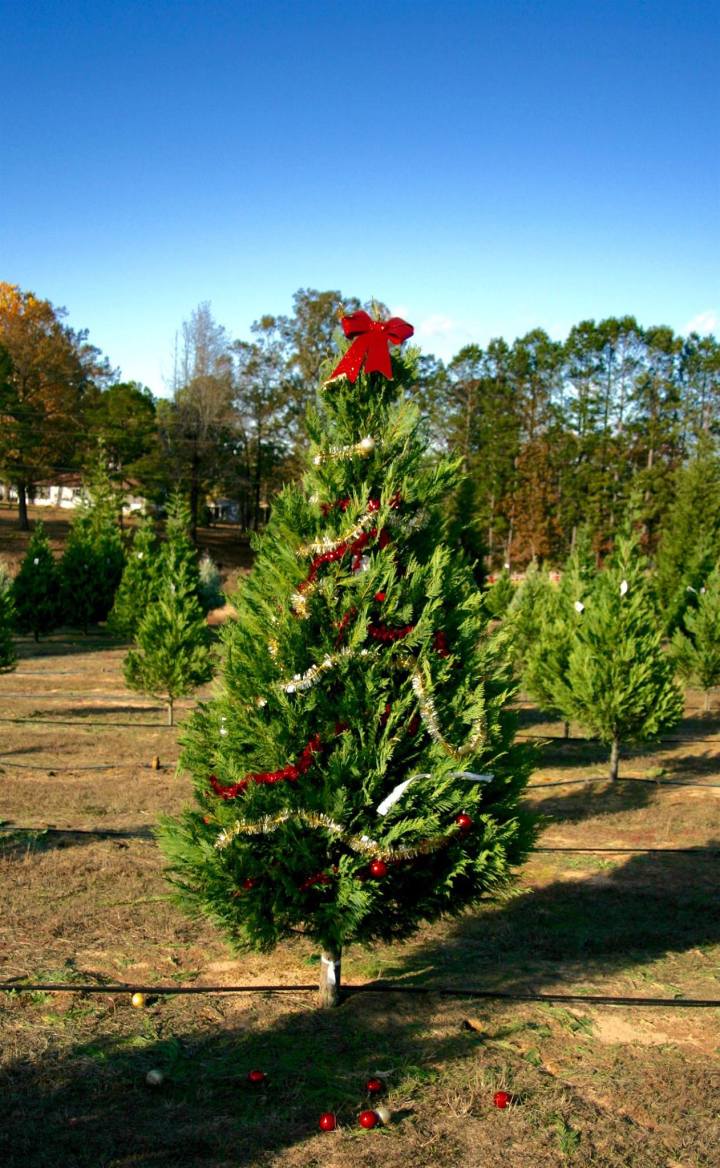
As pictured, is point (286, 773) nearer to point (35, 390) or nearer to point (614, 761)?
point (614, 761)

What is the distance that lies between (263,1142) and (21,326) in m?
61.0

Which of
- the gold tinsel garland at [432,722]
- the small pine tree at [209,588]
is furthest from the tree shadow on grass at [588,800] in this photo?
the small pine tree at [209,588]

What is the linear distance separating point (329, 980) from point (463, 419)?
57.5m

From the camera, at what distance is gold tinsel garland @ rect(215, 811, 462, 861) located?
5.23 m

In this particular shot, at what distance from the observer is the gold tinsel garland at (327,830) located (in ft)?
17.1

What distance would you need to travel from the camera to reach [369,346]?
5852mm

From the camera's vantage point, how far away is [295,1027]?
5.53m

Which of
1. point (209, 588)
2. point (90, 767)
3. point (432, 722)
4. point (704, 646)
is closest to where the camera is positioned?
point (432, 722)

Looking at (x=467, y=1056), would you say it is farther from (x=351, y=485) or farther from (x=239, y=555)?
(x=239, y=555)

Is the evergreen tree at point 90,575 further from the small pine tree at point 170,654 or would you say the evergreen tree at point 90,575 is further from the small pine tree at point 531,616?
the small pine tree at point 170,654

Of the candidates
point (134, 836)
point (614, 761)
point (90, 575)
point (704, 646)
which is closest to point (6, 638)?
point (134, 836)

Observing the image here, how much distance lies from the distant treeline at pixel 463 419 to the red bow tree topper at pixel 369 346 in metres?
45.6

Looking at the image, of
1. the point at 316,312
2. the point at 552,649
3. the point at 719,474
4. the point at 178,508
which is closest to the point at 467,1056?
the point at 552,649

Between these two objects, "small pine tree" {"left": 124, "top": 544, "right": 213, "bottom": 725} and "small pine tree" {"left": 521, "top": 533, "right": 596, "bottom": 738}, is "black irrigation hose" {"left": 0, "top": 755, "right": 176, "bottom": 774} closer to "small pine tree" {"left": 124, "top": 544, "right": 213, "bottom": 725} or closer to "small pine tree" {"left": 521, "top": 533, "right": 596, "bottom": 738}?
"small pine tree" {"left": 124, "top": 544, "right": 213, "bottom": 725}
